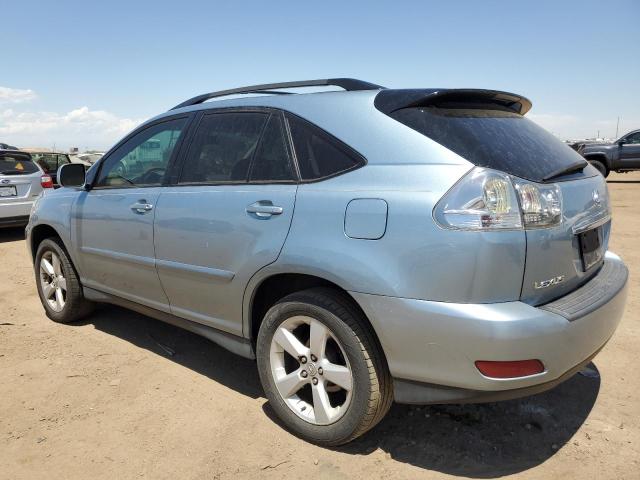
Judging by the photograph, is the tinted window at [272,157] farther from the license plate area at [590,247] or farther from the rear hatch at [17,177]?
the rear hatch at [17,177]

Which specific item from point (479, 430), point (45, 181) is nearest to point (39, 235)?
point (479, 430)

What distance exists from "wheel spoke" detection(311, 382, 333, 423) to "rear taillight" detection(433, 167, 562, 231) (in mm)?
1053

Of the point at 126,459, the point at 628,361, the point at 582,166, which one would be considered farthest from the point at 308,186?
the point at 628,361

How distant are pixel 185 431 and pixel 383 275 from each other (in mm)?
1442

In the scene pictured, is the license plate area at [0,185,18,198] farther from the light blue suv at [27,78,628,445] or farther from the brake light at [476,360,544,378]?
the brake light at [476,360,544,378]

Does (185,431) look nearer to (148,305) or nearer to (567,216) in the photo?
(148,305)

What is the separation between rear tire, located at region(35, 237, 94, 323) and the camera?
13.6ft

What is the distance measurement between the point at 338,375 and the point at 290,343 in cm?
31

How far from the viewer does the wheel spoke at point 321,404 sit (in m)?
2.45

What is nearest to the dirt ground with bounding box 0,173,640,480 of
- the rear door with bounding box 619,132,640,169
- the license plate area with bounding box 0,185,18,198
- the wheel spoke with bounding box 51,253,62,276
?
the wheel spoke with bounding box 51,253,62,276

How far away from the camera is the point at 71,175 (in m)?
4.00

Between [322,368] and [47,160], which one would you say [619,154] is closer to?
[47,160]

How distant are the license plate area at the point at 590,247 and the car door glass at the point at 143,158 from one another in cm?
245

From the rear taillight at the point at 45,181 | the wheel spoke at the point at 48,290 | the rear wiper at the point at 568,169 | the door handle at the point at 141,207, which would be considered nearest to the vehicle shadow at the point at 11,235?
the rear taillight at the point at 45,181
